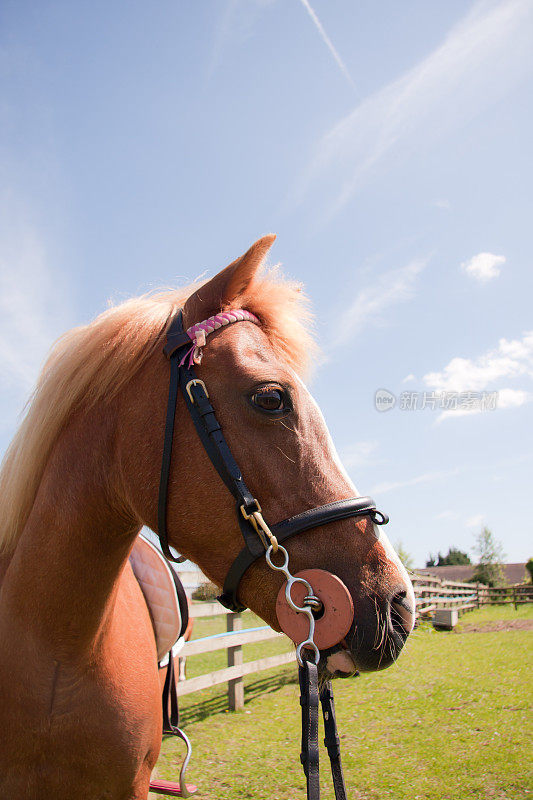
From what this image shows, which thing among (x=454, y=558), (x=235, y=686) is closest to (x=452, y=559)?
(x=454, y=558)

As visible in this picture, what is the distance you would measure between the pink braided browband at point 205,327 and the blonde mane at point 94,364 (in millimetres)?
92

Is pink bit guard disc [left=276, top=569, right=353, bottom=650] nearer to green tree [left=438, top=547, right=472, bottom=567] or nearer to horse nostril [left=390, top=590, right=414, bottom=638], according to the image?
horse nostril [left=390, top=590, right=414, bottom=638]

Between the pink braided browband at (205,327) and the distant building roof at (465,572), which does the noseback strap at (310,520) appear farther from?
the distant building roof at (465,572)

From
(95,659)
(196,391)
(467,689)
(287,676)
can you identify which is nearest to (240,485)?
(196,391)

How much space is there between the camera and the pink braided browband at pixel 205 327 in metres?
1.79

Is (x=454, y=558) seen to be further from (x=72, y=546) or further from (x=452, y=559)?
(x=72, y=546)

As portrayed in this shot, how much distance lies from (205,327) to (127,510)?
73 centimetres

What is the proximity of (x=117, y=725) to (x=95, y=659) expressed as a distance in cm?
28

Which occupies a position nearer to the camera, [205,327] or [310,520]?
[310,520]

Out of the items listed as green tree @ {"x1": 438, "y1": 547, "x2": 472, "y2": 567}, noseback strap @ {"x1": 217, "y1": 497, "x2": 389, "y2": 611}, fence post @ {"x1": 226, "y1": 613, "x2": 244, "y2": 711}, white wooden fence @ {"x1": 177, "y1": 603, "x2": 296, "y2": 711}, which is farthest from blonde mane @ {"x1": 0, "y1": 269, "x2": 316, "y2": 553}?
green tree @ {"x1": 438, "y1": 547, "x2": 472, "y2": 567}

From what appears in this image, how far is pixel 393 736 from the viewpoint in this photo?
Answer: 564 cm

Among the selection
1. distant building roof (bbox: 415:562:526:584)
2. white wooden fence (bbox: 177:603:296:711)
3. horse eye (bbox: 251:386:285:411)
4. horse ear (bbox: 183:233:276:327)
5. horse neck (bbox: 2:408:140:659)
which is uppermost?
horse ear (bbox: 183:233:276:327)

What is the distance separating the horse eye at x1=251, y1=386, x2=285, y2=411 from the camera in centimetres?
166

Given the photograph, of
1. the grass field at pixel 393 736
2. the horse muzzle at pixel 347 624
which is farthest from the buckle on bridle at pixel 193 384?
the grass field at pixel 393 736
